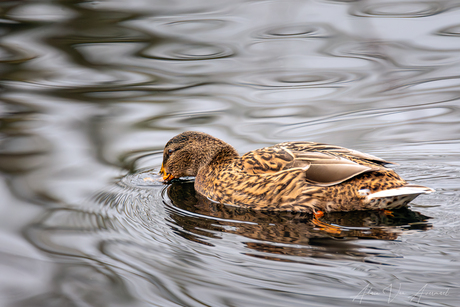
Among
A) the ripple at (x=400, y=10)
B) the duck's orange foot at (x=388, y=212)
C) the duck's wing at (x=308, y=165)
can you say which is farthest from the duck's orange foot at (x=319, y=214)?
the ripple at (x=400, y=10)

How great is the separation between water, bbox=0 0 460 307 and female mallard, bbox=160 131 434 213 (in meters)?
0.18

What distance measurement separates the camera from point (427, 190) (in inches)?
197

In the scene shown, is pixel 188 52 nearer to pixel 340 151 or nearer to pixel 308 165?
pixel 340 151

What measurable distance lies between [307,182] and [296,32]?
7534 millimetres

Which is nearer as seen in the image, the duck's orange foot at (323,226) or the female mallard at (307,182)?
the duck's orange foot at (323,226)

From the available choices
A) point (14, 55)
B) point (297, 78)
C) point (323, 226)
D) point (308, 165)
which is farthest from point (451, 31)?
point (14, 55)

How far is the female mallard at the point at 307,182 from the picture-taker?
5402 millimetres

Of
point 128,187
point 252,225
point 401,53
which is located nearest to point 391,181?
point 252,225

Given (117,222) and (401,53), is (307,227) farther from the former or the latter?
(401,53)

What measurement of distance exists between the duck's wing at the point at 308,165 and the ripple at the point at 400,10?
308 inches

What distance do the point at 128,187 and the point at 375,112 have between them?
177 inches

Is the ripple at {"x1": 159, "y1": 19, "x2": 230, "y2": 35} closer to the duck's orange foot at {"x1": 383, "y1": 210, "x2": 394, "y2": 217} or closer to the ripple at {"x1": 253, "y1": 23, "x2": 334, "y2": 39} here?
the ripple at {"x1": 253, "y1": 23, "x2": 334, "y2": 39}

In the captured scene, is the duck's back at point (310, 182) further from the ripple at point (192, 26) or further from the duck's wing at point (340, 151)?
the ripple at point (192, 26)

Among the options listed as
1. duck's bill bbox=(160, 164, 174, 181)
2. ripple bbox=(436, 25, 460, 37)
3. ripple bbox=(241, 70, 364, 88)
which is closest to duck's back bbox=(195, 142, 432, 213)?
duck's bill bbox=(160, 164, 174, 181)
